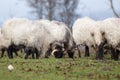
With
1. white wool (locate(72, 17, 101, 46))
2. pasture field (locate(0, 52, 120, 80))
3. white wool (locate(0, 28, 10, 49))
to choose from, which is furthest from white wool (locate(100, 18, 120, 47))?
white wool (locate(0, 28, 10, 49))

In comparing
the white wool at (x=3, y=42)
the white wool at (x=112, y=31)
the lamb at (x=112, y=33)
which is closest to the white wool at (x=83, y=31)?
the lamb at (x=112, y=33)

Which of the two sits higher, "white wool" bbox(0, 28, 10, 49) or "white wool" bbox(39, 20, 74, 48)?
"white wool" bbox(39, 20, 74, 48)

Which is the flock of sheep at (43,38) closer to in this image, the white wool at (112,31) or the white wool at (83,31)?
the white wool at (112,31)

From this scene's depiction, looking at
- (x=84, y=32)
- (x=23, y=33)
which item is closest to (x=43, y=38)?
(x=23, y=33)

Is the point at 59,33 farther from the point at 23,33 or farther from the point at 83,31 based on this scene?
the point at 23,33

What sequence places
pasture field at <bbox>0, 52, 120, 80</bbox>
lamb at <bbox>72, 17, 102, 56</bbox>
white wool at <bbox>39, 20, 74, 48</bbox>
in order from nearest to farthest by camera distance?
pasture field at <bbox>0, 52, 120, 80</bbox> < white wool at <bbox>39, 20, 74, 48</bbox> < lamb at <bbox>72, 17, 102, 56</bbox>

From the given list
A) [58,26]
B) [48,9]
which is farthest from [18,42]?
[48,9]

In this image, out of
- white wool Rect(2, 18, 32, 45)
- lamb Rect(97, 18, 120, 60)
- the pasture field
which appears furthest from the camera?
white wool Rect(2, 18, 32, 45)

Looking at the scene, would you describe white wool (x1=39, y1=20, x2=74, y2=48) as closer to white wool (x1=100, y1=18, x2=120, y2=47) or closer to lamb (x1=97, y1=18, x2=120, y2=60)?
lamb (x1=97, y1=18, x2=120, y2=60)

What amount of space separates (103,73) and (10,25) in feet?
33.3

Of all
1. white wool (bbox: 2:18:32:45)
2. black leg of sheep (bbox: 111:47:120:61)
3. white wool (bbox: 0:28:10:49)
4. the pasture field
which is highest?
white wool (bbox: 2:18:32:45)

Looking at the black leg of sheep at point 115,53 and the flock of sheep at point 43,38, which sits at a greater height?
the flock of sheep at point 43,38

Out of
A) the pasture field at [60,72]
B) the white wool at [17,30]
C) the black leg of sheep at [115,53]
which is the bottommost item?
the pasture field at [60,72]

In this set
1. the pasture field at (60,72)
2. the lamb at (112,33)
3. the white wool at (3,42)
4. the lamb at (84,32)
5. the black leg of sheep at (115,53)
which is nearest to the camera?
the pasture field at (60,72)
